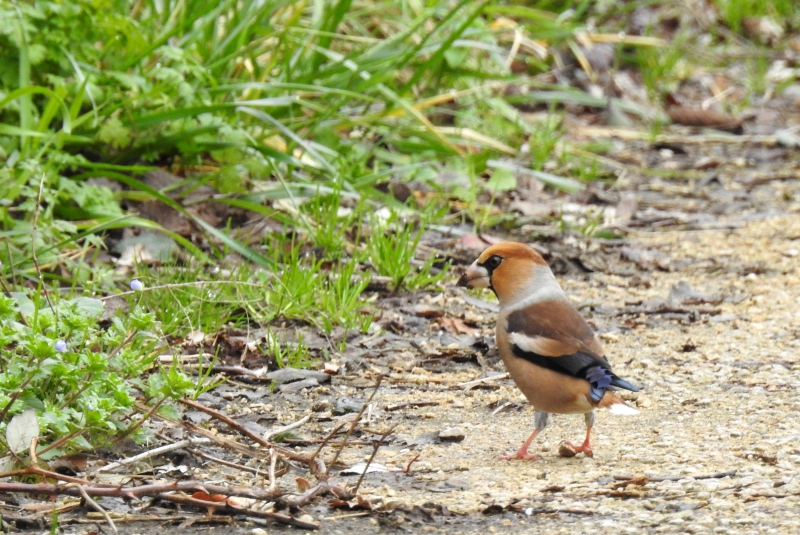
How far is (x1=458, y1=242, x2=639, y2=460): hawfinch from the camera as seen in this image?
10.3 feet

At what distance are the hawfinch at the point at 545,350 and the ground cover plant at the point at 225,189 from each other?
0.74m

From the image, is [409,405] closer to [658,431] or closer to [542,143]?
[658,431]

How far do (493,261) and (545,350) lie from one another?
1.80 feet

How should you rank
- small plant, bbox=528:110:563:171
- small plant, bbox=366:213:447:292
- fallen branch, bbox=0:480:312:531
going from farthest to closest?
1. small plant, bbox=528:110:563:171
2. small plant, bbox=366:213:447:292
3. fallen branch, bbox=0:480:312:531

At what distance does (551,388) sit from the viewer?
125 inches

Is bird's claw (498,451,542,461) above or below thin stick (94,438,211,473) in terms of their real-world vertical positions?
below

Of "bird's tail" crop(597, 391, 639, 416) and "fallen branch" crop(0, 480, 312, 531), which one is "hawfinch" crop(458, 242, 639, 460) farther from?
"fallen branch" crop(0, 480, 312, 531)

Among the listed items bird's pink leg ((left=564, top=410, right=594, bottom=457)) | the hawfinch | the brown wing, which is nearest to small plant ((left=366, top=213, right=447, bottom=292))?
the hawfinch

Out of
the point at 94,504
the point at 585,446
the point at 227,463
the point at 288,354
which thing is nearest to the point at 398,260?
the point at 288,354

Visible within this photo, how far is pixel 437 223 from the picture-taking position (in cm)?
548

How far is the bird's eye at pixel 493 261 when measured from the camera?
371 cm

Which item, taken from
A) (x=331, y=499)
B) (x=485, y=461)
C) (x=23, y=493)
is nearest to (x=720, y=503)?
(x=485, y=461)

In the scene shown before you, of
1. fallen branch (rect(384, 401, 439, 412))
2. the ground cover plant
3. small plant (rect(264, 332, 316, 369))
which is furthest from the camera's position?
small plant (rect(264, 332, 316, 369))

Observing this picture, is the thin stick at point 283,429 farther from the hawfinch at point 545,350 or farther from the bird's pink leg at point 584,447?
the bird's pink leg at point 584,447
